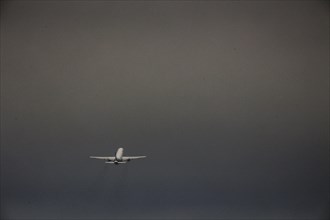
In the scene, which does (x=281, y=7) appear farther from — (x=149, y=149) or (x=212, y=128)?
(x=149, y=149)

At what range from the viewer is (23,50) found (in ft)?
18.9

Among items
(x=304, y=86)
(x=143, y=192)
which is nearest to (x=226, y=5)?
(x=304, y=86)

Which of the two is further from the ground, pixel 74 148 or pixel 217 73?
pixel 217 73

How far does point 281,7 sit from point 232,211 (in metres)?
3.18

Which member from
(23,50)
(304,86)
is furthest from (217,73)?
(23,50)

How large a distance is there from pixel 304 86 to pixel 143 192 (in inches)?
Result: 114

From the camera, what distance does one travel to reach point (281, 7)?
5.70m

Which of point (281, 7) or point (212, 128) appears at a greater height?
point (281, 7)

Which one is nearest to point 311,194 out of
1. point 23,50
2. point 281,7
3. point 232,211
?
point 232,211

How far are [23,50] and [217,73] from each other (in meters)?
2.99

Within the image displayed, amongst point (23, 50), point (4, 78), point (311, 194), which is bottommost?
point (311, 194)

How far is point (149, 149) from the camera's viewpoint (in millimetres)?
5613

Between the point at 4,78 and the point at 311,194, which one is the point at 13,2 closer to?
the point at 4,78

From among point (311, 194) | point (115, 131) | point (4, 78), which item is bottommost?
point (311, 194)
